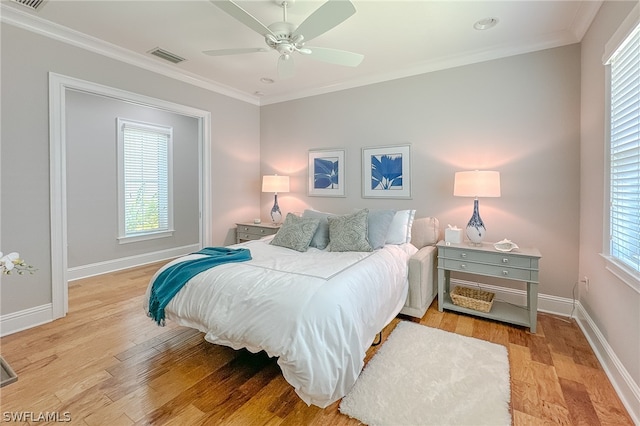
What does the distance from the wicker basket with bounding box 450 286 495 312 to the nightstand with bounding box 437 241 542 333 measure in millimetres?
43

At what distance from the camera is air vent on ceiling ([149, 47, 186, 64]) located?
3271 mm

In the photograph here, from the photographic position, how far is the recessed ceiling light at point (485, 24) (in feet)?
8.61

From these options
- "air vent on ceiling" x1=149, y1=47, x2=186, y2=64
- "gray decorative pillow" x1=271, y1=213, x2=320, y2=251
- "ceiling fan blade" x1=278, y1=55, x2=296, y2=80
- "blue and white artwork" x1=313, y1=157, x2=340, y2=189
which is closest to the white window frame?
"ceiling fan blade" x1=278, y1=55, x2=296, y2=80

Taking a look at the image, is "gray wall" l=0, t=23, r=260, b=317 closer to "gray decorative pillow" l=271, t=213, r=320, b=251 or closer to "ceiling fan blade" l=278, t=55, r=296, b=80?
"ceiling fan blade" l=278, t=55, r=296, b=80

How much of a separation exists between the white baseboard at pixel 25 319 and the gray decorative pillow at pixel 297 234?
2236mm

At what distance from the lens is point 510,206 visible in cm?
317

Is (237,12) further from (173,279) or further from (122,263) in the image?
(122,263)

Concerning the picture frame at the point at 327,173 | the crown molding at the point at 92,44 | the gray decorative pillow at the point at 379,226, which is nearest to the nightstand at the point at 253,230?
the picture frame at the point at 327,173

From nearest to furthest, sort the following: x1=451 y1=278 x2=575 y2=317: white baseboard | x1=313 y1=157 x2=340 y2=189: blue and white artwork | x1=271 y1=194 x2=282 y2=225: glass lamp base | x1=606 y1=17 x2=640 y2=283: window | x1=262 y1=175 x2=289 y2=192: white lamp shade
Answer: x1=606 y1=17 x2=640 y2=283: window, x1=451 y1=278 x2=575 y2=317: white baseboard, x1=313 y1=157 x2=340 y2=189: blue and white artwork, x1=262 y1=175 x2=289 y2=192: white lamp shade, x1=271 y1=194 x2=282 y2=225: glass lamp base

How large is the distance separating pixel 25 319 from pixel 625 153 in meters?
4.93

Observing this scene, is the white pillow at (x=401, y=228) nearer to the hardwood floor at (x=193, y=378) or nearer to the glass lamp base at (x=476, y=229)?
the glass lamp base at (x=476, y=229)

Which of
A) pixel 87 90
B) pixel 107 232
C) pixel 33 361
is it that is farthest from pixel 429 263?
pixel 107 232

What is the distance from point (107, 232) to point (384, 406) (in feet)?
15.3

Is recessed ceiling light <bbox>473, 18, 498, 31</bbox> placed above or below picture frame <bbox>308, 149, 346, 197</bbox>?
above
